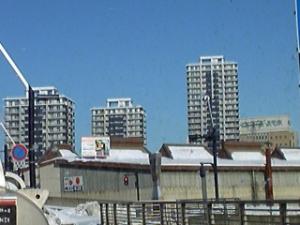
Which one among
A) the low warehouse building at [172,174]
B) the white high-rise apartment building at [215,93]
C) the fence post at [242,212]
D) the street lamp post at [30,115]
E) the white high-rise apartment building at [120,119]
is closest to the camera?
the fence post at [242,212]

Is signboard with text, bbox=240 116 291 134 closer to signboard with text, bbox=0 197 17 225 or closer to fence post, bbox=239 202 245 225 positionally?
fence post, bbox=239 202 245 225

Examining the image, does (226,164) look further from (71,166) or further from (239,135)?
(239,135)

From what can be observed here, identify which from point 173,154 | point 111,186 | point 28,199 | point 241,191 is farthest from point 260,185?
point 28,199

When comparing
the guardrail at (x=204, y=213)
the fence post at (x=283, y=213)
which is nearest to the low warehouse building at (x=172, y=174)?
the guardrail at (x=204, y=213)

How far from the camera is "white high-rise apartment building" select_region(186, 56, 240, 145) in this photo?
118m

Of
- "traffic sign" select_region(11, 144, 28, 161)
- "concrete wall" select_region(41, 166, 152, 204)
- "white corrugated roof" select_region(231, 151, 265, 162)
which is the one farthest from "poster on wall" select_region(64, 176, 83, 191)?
"traffic sign" select_region(11, 144, 28, 161)

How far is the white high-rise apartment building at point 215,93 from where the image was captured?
118438mm

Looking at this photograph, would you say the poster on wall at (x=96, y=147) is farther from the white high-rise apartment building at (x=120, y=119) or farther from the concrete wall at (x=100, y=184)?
the white high-rise apartment building at (x=120, y=119)

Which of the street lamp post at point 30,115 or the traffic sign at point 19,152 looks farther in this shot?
the traffic sign at point 19,152

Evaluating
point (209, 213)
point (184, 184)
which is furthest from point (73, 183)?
point (209, 213)

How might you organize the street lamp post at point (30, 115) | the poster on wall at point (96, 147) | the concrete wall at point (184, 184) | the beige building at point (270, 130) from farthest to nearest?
1. the beige building at point (270, 130)
2. the poster on wall at point (96, 147)
3. the concrete wall at point (184, 184)
4. the street lamp post at point (30, 115)

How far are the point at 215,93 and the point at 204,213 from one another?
101m

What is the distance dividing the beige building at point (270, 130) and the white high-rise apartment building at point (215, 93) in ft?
14.0

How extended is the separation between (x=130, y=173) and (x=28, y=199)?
7833 centimetres
